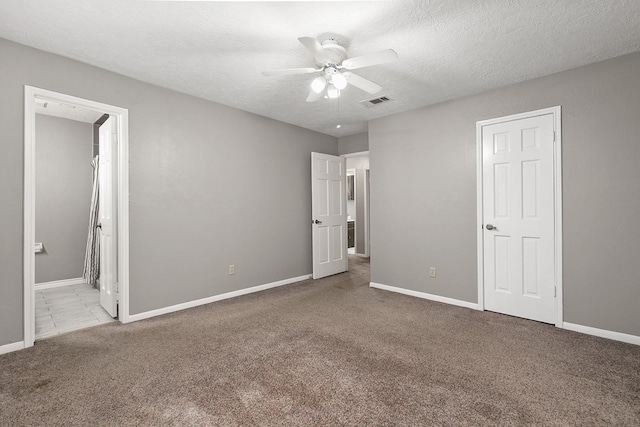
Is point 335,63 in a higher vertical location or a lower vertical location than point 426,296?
higher

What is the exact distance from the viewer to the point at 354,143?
5.45m

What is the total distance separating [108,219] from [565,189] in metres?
4.81

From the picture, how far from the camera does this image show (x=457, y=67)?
289 cm

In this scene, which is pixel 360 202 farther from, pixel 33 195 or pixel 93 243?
pixel 33 195

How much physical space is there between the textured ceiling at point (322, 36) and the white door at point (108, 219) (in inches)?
31.4

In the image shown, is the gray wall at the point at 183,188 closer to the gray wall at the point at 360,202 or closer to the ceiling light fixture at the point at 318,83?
the ceiling light fixture at the point at 318,83

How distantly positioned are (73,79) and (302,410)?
338 cm

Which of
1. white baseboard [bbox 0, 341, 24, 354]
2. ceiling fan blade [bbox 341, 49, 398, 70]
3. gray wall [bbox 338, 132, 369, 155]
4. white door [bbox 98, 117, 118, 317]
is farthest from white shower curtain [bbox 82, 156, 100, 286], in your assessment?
ceiling fan blade [bbox 341, 49, 398, 70]

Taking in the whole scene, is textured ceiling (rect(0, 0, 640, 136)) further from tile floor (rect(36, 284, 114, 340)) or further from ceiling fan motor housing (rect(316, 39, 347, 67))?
tile floor (rect(36, 284, 114, 340))

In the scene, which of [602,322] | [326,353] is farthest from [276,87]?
[602,322]

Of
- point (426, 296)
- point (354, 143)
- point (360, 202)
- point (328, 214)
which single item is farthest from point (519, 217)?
point (360, 202)

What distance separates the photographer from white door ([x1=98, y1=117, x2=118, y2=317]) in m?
→ 3.16

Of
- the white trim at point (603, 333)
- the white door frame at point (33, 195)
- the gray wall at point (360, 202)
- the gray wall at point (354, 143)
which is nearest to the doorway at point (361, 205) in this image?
the gray wall at point (360, 202)

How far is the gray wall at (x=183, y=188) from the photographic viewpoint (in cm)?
248
